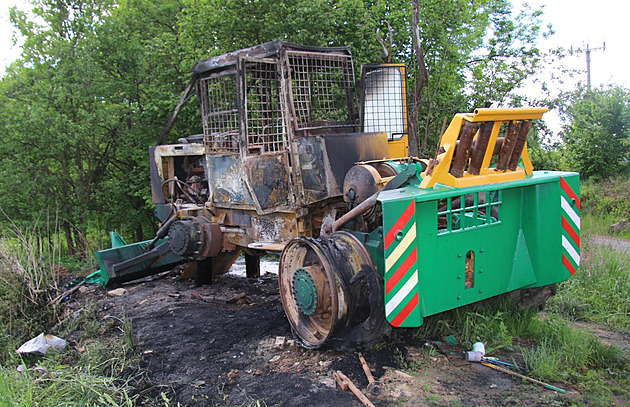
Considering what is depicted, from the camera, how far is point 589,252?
20.0ft

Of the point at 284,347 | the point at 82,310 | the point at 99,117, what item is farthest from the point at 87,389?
the point at 99,117

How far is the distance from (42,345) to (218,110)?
9.85 ft

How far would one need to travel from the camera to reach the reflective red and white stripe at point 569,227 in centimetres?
438

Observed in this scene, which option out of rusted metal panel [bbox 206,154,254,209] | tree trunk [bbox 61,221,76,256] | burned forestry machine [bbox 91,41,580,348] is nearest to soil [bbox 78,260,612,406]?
burned forestry machine [bbox 91,41,580,348]

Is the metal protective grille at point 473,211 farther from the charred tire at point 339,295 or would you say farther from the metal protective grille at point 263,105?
the metal protective grille at point 263,105

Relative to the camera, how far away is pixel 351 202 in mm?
4812

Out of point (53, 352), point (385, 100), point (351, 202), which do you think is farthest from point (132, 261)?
point (385, 100)

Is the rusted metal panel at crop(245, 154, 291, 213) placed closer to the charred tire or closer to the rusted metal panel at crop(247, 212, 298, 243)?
the rusted metal panel at crop(247, 212, 298, 243)

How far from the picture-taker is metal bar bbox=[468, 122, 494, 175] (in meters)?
3.93

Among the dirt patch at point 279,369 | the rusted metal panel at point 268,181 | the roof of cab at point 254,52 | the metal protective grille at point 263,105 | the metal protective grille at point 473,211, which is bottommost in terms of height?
the dirt patch at point 279,369

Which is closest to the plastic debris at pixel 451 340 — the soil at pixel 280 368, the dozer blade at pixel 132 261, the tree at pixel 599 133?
the soil at pixel 280 368

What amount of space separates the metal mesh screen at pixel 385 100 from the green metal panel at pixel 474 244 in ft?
5.74

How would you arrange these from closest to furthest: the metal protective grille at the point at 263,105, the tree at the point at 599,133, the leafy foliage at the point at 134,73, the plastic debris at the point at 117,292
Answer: the metal protective grille at the point at 263,105 → the plastic debris at the point at 117,292 → the leafy foliage at the point at 134,73 → the tree at the point at 599,133

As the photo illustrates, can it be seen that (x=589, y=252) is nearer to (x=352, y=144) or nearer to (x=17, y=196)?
(x=352, y=144)
